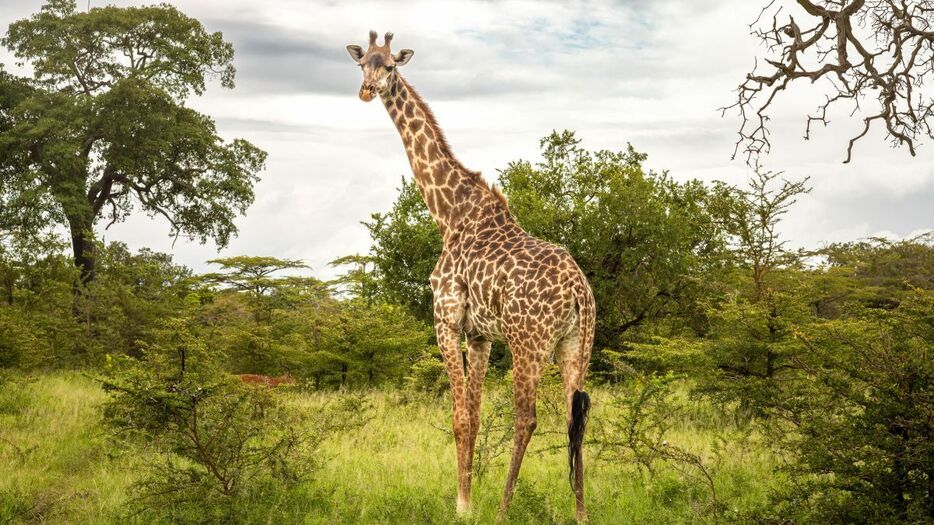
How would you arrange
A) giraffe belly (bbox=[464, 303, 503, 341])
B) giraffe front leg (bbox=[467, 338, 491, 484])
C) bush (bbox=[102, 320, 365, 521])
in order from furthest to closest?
bush (bbox=[102, 320, 365, 521]), giraffe front leg (bbox=[467, 338, 491, 484]), giraffe belly (bbox=[464, 303, 503, 341])

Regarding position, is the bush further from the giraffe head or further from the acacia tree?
the acacia tree

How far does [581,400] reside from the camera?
7.22m

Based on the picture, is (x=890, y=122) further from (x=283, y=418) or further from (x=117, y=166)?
(x=117, y=166)

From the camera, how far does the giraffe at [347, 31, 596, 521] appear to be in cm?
734

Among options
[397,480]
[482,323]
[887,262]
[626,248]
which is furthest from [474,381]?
[887,262]

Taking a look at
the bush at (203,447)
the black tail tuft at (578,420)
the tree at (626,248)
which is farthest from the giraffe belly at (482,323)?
the tree at (626,248)

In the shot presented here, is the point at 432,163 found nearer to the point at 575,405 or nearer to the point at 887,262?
the point at 575,405

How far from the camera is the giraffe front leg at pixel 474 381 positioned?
8.00 meters

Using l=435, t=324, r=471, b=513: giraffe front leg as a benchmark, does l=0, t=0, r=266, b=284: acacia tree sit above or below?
above

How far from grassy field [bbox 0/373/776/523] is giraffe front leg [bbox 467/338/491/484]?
64 cm

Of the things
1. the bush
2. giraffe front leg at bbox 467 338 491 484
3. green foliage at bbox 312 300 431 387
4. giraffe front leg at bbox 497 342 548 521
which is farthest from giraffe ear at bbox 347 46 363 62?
green foliage at bbox 312 300 431 387

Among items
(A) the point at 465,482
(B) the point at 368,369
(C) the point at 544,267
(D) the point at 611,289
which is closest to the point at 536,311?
(C) the point at 544,267

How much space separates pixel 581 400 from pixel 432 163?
2.96 metres

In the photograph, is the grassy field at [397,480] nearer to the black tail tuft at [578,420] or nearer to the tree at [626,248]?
the black tail tuft at [578,420]
